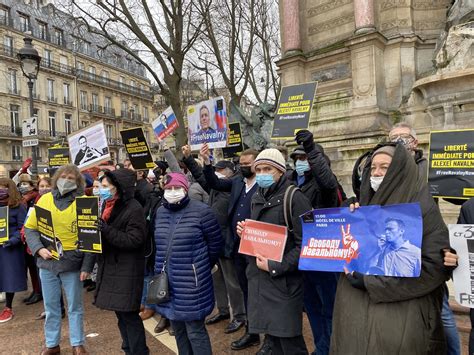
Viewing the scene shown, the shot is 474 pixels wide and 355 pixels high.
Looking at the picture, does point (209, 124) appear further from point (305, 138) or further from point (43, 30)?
point (43, 30)

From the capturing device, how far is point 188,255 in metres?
3.52

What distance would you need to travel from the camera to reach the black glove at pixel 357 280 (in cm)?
244

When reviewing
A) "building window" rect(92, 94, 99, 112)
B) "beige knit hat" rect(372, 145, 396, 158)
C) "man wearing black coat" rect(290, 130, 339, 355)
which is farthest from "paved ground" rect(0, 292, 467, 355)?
"building window" rect(92, 94, 99, 112)

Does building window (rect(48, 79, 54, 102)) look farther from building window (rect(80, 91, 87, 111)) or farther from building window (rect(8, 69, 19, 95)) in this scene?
building window (rect(8, 69, 19, 95))

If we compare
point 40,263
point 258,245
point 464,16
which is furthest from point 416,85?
point 40,263

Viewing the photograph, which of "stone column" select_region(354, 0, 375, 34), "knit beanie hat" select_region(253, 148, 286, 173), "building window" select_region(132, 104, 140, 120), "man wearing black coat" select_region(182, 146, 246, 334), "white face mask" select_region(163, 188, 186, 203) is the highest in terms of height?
"building window" select_region(132, 104, 140, 120)

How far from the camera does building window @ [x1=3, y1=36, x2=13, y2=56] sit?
143ft

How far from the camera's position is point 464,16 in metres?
9.51

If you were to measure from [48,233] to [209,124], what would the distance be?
237 centimetres

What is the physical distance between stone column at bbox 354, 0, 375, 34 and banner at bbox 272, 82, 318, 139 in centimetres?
583

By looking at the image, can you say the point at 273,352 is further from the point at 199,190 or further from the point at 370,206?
the point at 199,190

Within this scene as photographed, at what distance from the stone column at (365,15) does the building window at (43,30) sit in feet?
160

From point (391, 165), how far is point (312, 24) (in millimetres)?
11411

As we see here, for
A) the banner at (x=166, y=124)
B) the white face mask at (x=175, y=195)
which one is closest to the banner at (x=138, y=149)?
the banner at (x=166, y=124)
